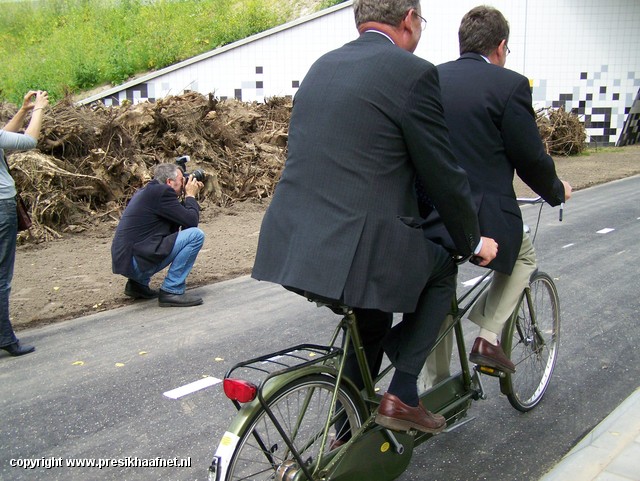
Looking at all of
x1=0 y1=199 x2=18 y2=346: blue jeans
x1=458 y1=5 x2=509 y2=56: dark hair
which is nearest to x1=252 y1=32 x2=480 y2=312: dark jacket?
x1=458 y1=5 x2=509 y2=56: dark hair

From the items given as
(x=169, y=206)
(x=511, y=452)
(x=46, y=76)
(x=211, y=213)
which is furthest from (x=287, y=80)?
(x=511, y=452)

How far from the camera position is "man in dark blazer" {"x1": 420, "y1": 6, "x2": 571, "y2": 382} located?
11.0 feet

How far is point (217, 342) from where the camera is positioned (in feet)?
17.9

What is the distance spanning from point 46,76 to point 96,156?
1060 centimetres

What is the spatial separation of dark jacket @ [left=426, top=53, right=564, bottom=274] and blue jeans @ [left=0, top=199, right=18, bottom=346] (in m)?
3.50

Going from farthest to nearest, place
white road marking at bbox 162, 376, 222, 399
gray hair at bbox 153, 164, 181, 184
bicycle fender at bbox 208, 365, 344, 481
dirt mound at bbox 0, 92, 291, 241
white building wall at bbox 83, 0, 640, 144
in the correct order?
white building wall at bbox 83, 0, 640, 144
dirt mound at bbox 0, 92, 291, 241
gray hair at bbox 153, 164, 181, 184
white road marking at bbox 162, 376, 222, 399
bicycle fender at bbox 208, 365, 344, 481

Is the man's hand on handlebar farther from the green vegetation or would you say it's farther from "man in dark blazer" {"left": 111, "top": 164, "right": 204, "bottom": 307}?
the green vegetation

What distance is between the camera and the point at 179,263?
659cm

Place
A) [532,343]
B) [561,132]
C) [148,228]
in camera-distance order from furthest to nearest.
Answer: [561,132], [148,228], [532,343]

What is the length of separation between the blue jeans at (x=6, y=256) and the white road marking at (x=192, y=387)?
1.56m

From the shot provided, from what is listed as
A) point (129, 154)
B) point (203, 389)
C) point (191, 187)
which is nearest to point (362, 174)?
point (203, 389)

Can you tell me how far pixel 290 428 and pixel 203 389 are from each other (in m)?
1.88

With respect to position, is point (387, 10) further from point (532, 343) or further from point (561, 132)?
point (561, 132)

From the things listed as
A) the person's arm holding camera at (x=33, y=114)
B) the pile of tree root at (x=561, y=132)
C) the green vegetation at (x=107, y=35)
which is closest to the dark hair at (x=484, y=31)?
the person's arm holding camera at (x=33, y=114)
